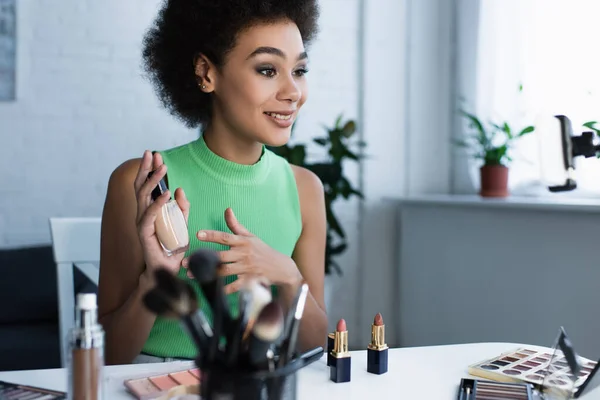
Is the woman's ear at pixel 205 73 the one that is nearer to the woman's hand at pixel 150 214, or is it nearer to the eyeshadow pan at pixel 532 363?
the woman's hand at pixel 150 214

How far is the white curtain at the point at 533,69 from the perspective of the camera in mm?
2637

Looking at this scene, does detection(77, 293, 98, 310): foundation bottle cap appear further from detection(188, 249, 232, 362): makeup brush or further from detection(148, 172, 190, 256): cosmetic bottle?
detection(148, 172, 190, 256): cosmetic bottle

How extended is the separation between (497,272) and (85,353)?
87.9 inches

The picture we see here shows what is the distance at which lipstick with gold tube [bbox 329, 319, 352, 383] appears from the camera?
896 mm

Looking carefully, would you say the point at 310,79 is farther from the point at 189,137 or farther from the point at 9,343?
the point at 9,343

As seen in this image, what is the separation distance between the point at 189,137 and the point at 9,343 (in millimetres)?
1233

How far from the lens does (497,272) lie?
2.66 m

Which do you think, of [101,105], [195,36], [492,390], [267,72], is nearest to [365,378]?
[492,390]

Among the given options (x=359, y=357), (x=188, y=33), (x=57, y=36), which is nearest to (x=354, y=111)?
(x=57, y=36)

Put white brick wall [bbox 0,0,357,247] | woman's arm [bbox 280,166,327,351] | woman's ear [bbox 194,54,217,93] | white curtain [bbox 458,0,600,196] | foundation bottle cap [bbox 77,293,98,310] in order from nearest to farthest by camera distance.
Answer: foundation bottle cap [bbox 77,293,98,310]
woman's ear [bbox 194,54,217,93]
woman's arm [bbox 280,166,327,351]
white curtain [bbox 458,0,600,196]
white brick wall [bbox 0,0,357,247]

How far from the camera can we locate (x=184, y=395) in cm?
64

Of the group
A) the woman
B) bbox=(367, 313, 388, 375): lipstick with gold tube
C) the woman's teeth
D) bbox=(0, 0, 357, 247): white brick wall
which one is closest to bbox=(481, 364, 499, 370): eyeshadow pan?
bbox=(367, 313, 388, 375): lipstick with gold tube

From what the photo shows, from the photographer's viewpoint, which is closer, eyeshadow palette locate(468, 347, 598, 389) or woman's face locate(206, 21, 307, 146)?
eyeshadow palette locate(468, 347, 598, 389)

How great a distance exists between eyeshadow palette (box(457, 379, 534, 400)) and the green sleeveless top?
486 millimetres
